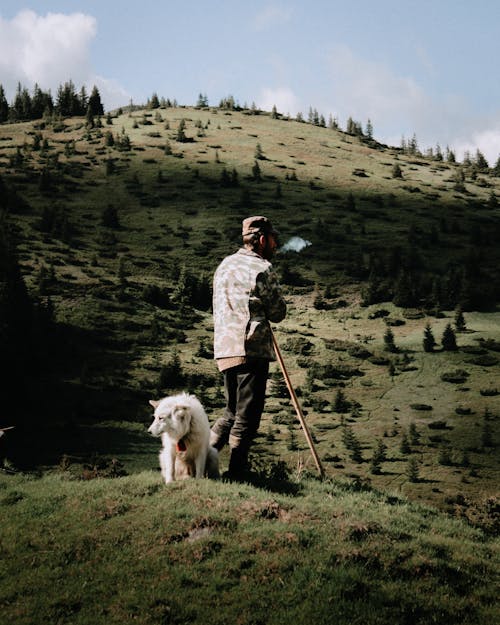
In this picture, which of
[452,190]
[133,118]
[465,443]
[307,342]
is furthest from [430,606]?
[133,118]

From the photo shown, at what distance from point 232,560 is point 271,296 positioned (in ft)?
11.7

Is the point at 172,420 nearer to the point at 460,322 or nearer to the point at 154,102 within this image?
the point at 460,322

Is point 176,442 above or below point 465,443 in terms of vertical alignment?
above

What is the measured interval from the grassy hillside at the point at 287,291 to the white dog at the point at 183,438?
2.54m

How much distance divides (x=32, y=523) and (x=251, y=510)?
3.08 meters

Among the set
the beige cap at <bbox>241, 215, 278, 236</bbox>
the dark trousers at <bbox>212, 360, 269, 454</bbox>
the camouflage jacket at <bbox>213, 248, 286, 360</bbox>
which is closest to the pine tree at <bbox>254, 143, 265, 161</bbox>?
the beige cap at <bbox>241, 215, 278, 236</bbox>

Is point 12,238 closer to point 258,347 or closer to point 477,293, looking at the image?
point 477,293

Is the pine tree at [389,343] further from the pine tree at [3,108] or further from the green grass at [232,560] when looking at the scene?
the pine tree at [3,108]

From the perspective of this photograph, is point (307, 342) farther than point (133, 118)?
No

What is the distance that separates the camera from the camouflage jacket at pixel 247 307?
8367mm

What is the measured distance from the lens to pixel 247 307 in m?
8.44

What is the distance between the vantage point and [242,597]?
590cm

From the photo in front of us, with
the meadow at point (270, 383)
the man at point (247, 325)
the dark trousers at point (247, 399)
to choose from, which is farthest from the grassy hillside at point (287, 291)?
the man at point (247, 325)

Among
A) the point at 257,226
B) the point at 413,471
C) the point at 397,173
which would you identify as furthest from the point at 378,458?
the point at 397,173
